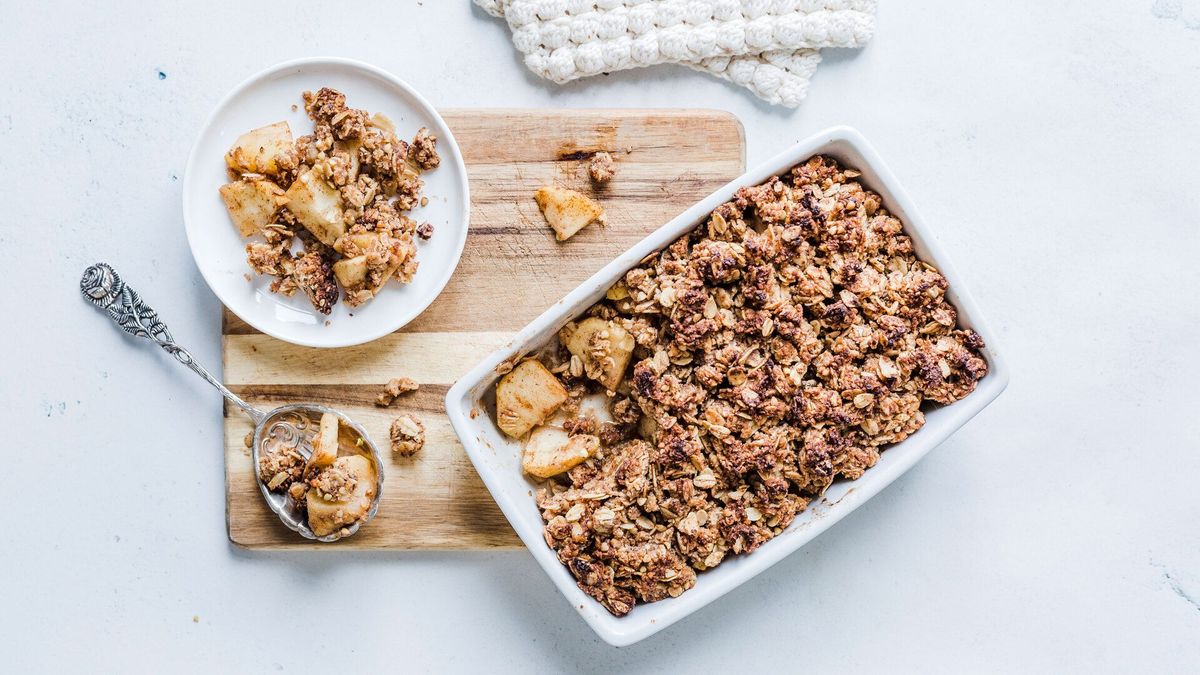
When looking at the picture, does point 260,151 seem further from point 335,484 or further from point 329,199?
point 335,484

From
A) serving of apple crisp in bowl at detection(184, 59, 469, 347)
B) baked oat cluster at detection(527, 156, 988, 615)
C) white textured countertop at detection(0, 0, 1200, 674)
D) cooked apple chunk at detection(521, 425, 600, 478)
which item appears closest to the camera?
baked oat cluster at detection(527, 156, 988, 615)

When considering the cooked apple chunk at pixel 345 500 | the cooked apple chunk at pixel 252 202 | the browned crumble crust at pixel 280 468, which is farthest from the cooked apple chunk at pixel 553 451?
the cooked apple chunk at pixel 252 202

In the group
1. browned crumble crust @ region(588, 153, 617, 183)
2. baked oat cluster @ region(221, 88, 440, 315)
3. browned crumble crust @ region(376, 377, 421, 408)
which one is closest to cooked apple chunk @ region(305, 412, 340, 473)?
browned crumble crust @ region(376, 377, 421, 408)

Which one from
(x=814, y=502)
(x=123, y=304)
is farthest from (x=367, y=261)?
(x=814, y=502)

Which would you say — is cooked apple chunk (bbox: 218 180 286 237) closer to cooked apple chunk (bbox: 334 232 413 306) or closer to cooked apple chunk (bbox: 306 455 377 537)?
cooked apple chunk (bbox: 334 232 413 306)

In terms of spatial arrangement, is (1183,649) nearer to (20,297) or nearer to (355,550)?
(355,550)
